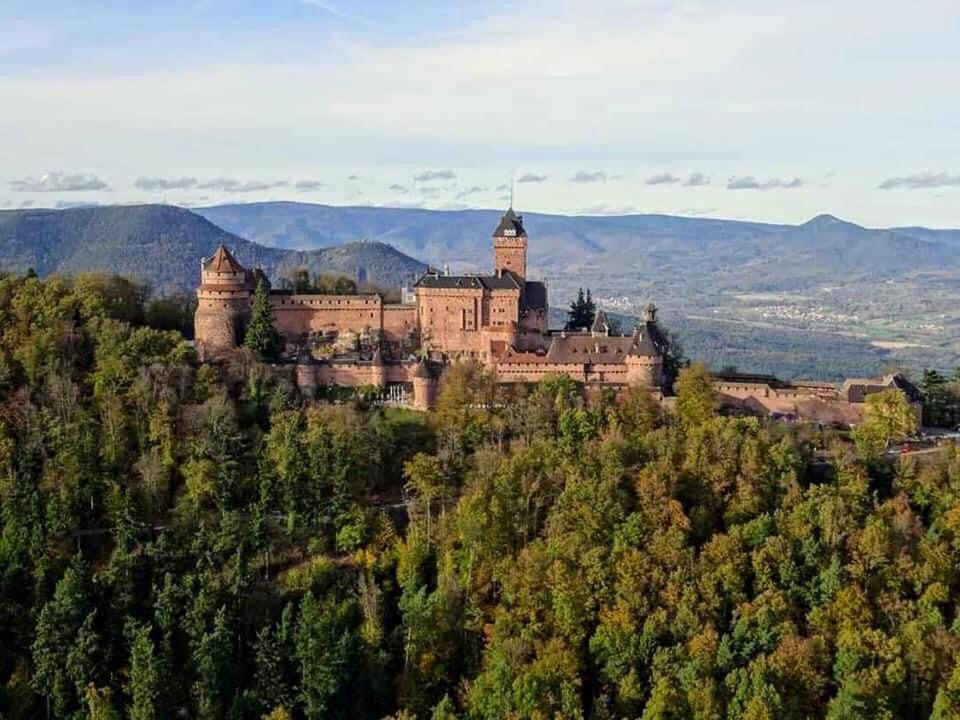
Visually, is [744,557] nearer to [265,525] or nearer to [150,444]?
[265,525]

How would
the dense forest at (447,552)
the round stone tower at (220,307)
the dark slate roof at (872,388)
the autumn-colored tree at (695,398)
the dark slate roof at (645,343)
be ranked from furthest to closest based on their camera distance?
the round stone tower at (220,307) → the dark slate roof at (645,343) → the dark slate roof at (872,388) → the autumn-colored tree at (695,398) → the dense forest at (447,552)

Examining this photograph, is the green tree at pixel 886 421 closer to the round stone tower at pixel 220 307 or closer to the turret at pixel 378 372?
the turret at pixel 378 372

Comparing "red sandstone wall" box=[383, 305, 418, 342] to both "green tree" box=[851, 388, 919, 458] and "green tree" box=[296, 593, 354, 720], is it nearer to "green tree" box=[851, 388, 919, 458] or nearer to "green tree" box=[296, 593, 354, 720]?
"green tree" box=[296, 593, 354, 720]

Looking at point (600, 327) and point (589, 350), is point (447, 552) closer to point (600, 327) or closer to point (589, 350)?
point (589, 350)

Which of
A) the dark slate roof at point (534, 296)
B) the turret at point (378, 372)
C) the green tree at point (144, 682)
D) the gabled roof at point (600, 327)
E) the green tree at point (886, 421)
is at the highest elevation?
the dark slate roof at point (534, 296)

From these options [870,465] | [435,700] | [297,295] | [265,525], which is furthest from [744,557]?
[297,295]

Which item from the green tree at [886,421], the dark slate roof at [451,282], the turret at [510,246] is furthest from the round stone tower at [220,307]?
the green tree at [886,421]
